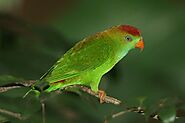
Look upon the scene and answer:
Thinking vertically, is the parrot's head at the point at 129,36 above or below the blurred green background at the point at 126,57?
below

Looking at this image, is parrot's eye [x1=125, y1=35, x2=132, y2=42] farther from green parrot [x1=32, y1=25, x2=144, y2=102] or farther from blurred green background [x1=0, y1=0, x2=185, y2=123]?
blurred green background [x1=0, y1=0, x2=185, y2=123]

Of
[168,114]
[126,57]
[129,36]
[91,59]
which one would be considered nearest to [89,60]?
[91,59]

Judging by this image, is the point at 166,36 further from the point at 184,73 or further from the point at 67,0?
the point at 67,0

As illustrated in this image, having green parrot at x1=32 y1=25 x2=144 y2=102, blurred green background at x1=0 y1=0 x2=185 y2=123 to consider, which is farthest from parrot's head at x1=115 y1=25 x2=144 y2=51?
blurred green background at x1=0 y1=0 x2=185 y2=123

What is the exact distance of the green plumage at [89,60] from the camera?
51.7 inches

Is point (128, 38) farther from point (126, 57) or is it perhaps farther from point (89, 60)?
point (126, 57)

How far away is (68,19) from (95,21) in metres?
0.15

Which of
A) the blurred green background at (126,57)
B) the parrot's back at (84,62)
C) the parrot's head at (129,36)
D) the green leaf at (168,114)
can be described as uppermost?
the blurred green background at (126,57)

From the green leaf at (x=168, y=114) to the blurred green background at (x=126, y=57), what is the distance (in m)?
0.74

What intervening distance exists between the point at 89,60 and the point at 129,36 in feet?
0.70

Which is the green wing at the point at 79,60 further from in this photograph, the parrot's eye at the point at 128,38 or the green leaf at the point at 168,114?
the green leaf at the point at 168,114

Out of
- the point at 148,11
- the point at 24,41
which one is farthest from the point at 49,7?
the point at 24,41

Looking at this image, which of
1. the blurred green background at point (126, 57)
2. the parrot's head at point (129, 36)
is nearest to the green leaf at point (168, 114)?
the parrot's head at point (129, 36)

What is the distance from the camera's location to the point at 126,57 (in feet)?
7.52
